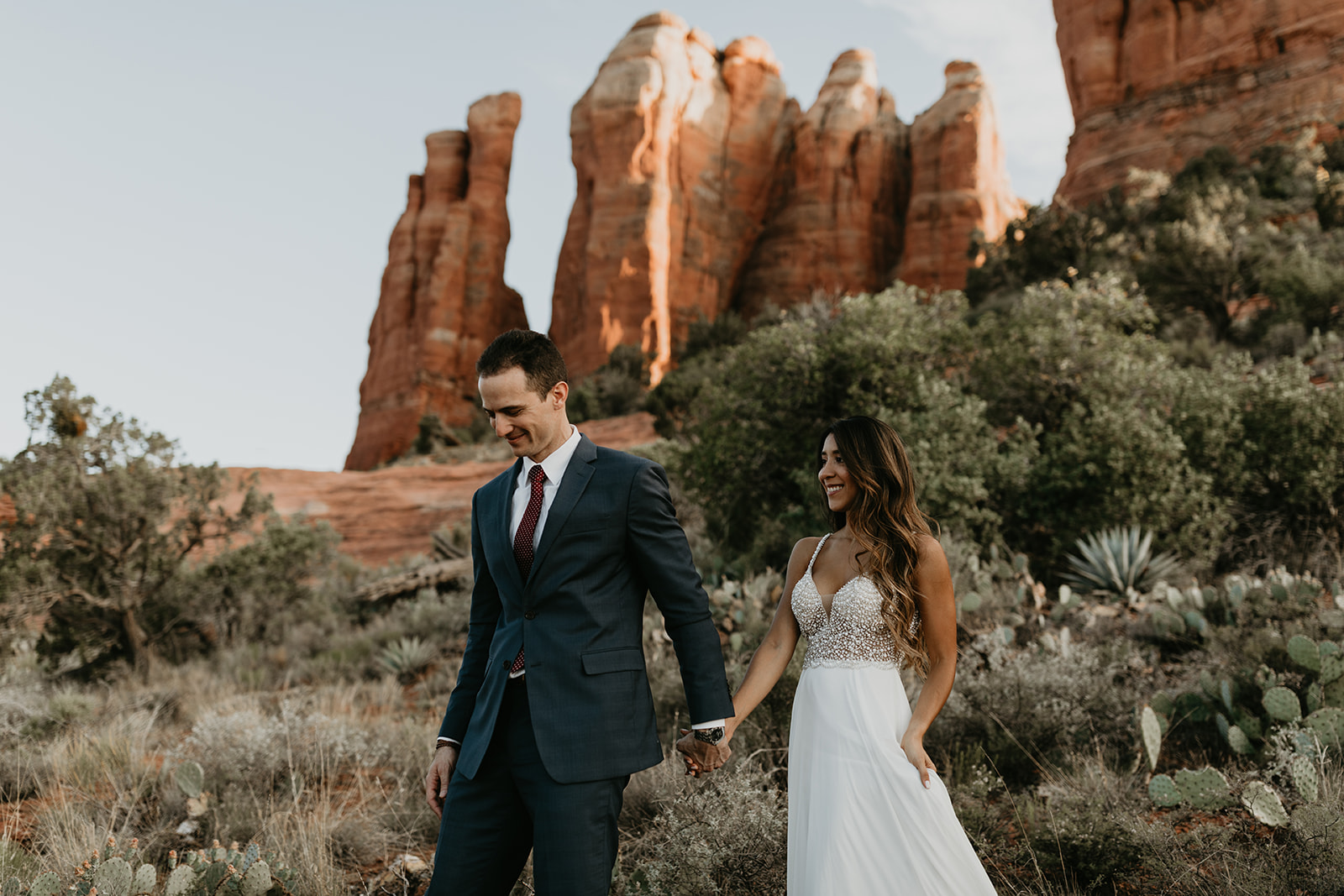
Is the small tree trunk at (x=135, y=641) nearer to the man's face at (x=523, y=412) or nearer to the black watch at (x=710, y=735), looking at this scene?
the man's face at (x=523, y=412)

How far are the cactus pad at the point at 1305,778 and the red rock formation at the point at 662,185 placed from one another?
3232 cm

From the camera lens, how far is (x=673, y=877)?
3027 mm

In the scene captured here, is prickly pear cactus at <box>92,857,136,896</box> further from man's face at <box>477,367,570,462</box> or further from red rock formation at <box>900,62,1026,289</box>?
red rock formation at <box>900,62,1026,289</box>

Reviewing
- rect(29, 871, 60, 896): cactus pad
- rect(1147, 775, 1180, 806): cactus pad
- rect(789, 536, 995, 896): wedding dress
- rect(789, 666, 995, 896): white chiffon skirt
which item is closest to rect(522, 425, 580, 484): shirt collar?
rect(789, 536, 995, 896): wedding dress

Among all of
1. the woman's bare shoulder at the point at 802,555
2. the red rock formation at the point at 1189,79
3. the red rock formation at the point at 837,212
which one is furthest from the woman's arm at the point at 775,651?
the red rock formation at the point at 837,212

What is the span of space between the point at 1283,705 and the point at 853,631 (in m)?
2.96

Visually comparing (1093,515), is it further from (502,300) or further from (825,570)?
(502,300)

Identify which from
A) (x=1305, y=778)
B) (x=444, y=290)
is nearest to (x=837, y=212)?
(x=444, y=290)

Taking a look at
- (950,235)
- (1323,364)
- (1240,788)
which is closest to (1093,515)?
(1240,788)

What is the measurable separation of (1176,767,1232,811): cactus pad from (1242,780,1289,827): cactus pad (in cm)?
23

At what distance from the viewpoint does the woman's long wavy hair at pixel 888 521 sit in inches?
98.3

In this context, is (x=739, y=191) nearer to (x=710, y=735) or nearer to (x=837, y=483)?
(x=837, y=483)

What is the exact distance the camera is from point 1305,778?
331 centimetres

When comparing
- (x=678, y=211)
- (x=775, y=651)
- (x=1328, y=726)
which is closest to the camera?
(x=775, y=651)
